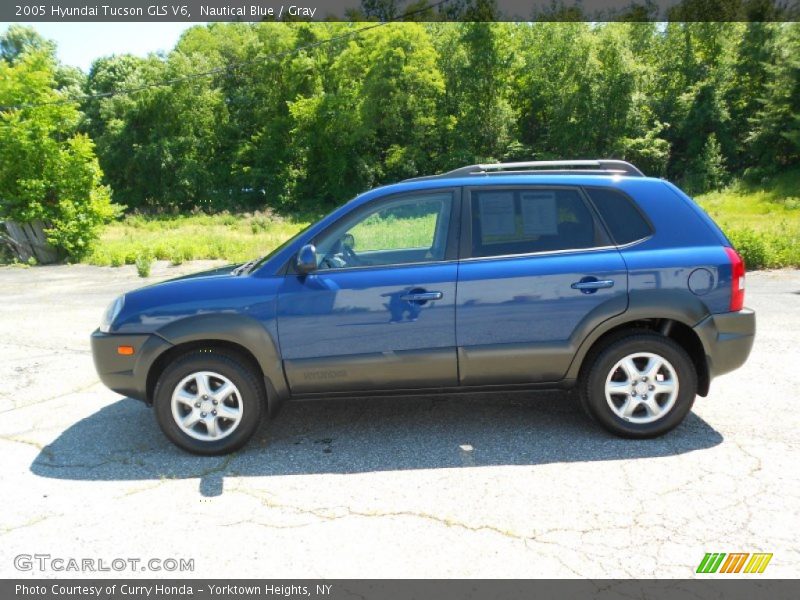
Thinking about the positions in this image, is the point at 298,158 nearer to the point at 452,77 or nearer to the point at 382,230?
the point at 452,77

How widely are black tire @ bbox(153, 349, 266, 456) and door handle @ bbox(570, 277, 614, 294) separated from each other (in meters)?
2.22

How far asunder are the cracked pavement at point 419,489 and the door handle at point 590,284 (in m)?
1.06

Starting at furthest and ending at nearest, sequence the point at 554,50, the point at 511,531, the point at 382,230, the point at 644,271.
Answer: the point at 554,50, the point at 382,230, the point at 644,271, the point at 511,531

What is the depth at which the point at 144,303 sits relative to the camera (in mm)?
4352

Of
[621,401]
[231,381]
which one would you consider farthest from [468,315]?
A: [231,381]

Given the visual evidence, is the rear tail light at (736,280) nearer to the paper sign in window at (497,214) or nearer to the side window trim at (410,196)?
the paper sign in window at (497,214)

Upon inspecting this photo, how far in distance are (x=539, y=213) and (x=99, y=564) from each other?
10.9 feet

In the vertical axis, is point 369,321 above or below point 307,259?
below

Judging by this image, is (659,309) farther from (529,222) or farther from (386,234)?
(386,234)

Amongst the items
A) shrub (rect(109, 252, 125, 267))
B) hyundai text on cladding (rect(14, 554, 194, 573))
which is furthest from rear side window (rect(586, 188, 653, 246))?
shrub (rect(109, 252, 125, 267))

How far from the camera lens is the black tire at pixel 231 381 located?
13.9 ft

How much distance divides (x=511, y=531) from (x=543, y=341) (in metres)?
1.37

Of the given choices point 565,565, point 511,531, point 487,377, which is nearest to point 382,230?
point 487,377

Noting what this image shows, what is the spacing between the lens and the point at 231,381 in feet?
14.0
